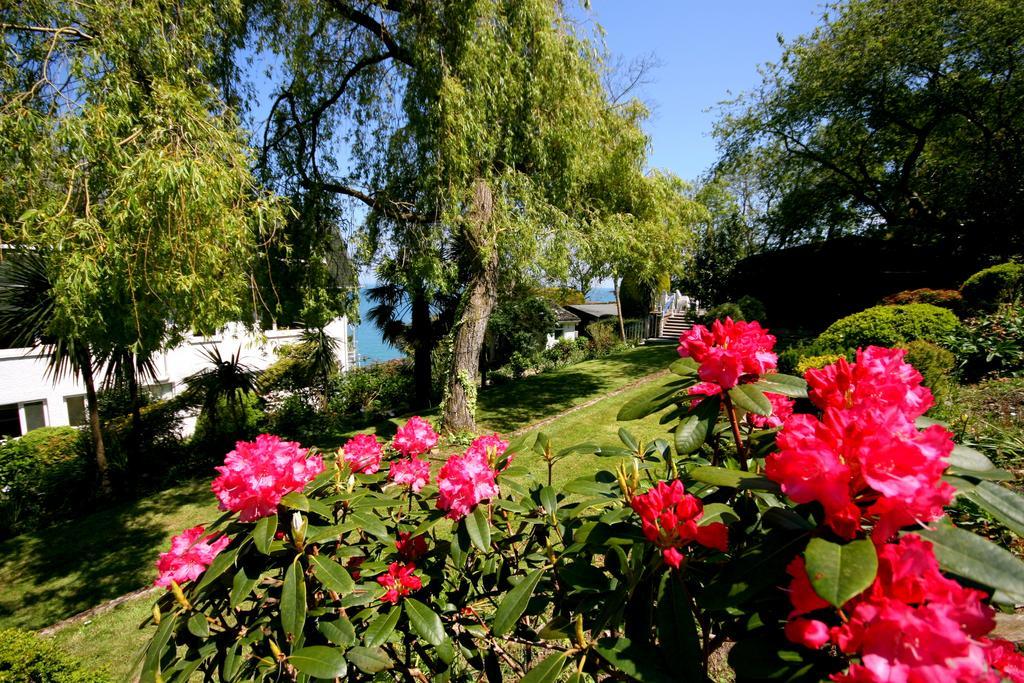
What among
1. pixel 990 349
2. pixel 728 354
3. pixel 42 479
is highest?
pixel 728 354

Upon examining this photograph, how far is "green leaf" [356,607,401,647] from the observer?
128cm

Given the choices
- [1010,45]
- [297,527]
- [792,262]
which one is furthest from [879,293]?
[297,527]

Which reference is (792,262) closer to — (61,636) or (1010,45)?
(1010,45)

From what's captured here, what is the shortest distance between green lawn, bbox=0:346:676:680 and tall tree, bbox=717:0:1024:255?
10.6 meters

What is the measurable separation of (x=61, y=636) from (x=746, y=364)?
20.2ft

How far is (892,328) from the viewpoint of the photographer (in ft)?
22.0

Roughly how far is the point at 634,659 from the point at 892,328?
26.0 ft

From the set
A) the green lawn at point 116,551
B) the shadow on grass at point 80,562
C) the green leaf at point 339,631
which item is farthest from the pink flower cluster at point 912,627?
the shadow on grass at point 80,562

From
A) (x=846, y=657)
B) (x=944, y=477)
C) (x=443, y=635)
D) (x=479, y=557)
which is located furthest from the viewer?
(x=479, y=557)

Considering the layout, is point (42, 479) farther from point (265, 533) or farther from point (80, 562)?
point (265, 533)

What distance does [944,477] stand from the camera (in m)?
0.95

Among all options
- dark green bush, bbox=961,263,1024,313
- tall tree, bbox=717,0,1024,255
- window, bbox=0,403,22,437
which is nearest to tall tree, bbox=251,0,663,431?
dark green bush, bbox=961,263,1024,313

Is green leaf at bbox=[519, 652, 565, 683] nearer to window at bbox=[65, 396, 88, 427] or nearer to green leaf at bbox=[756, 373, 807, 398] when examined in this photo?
green leaf at bbox=[756, 373, 807, 398]

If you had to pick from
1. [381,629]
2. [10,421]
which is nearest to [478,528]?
[381,629]
